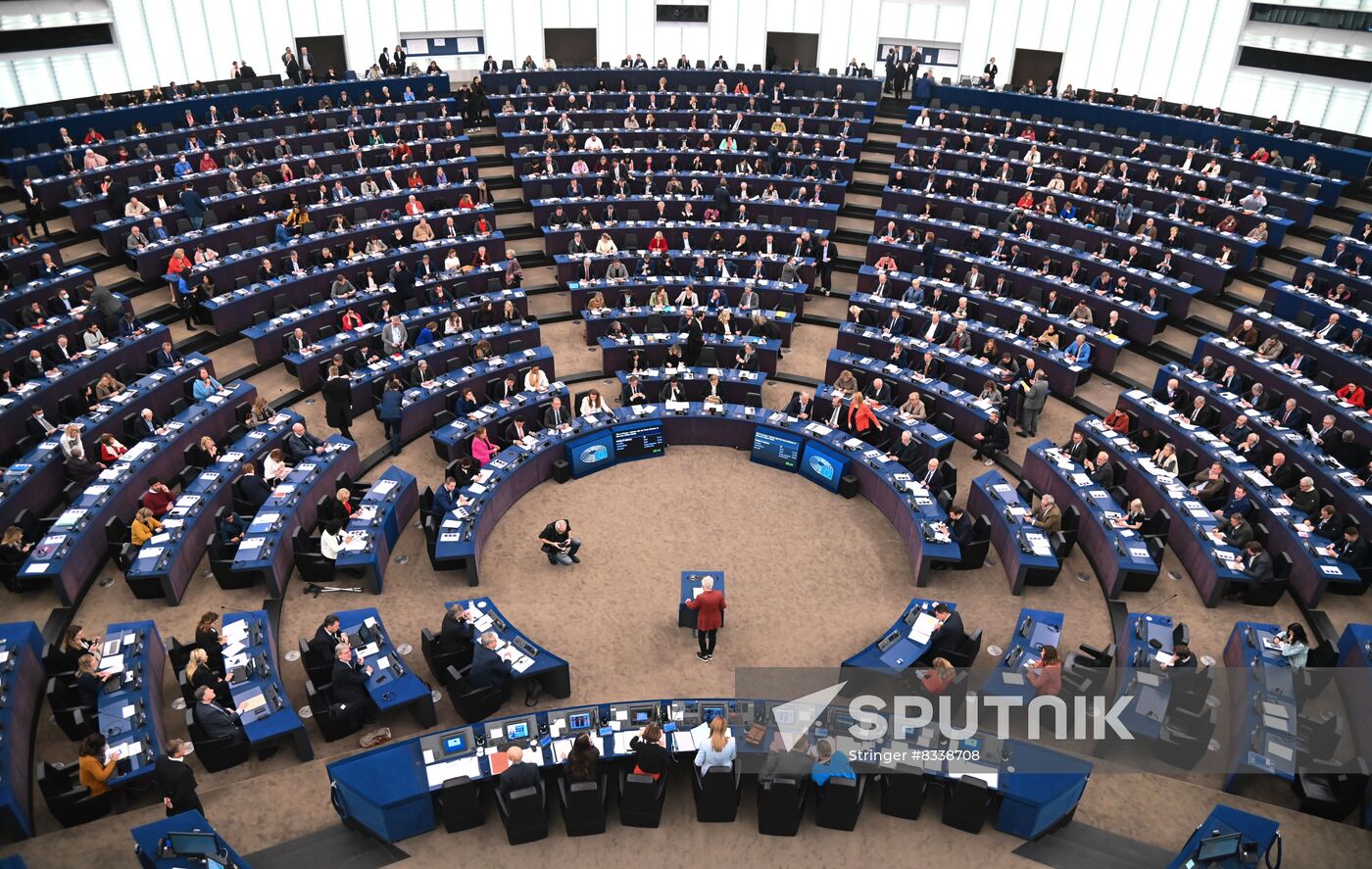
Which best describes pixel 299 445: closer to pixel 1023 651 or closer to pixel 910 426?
pixel 910 426

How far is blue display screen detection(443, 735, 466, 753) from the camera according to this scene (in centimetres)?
1105

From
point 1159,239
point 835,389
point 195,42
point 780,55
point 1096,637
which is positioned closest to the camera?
point 1096,637

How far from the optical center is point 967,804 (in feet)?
35.8

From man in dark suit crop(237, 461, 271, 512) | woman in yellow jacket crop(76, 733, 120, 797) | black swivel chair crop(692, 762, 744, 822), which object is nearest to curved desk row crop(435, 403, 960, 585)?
man in dark suit crop(237, 461, 271, 512)

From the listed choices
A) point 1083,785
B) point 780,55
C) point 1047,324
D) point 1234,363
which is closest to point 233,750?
point 1083,785

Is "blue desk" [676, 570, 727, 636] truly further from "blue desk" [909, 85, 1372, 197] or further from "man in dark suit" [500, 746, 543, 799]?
"blue desk" [909, 85, 1372, 197]

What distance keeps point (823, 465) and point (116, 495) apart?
12.7 m

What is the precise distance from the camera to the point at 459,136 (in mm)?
29625

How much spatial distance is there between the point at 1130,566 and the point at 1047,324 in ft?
28.5

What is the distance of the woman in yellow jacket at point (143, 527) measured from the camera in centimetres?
1441

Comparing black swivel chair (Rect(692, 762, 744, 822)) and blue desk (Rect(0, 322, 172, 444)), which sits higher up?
blue desk (Rect(0, 322, 172, 444))

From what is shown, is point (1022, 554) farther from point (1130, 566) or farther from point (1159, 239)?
point (1159, 239)

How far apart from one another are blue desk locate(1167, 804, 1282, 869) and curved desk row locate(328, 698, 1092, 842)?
48.6 inches

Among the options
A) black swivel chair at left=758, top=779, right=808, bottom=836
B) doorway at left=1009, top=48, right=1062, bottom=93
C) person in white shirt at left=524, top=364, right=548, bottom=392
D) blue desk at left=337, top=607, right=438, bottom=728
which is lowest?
black swivel chair at left=758, top=779, right=808, bottom=836
